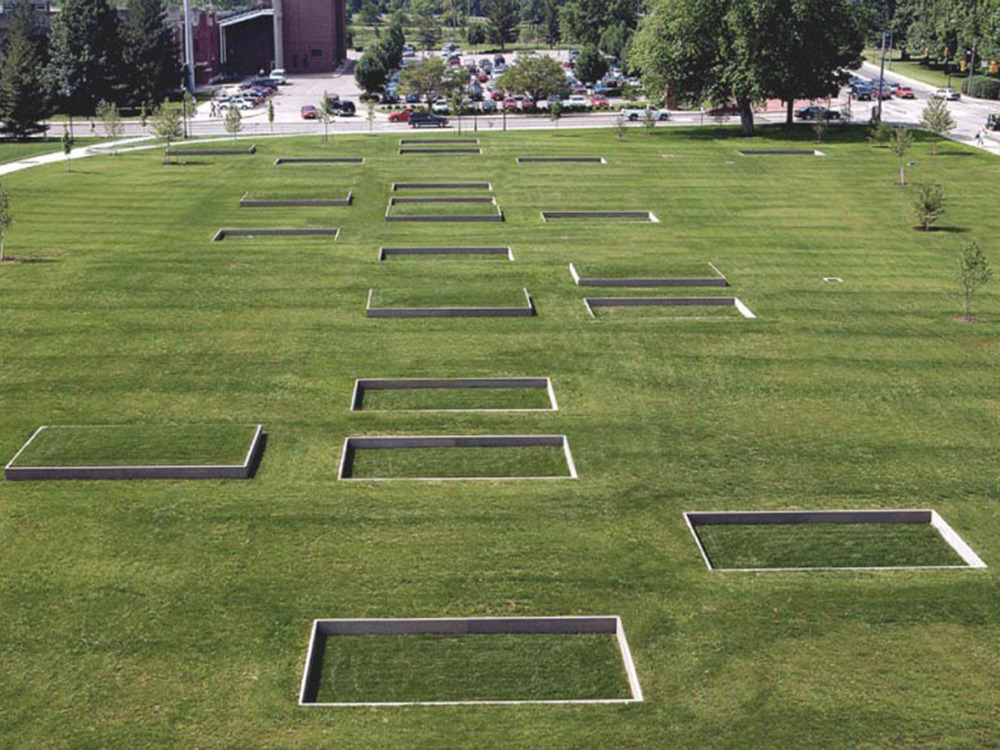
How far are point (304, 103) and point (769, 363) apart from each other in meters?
93.1

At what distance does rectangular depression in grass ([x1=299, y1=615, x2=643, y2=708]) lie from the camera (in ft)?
77.4

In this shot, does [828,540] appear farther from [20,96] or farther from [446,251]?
[20,96]

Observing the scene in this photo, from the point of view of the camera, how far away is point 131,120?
11019cm

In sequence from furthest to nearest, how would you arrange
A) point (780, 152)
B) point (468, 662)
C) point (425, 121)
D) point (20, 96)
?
1. point (425, 121)
2. point (20, 96)
3. point (780, 152)
4. point (468, 662)

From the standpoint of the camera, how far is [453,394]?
1561 inches

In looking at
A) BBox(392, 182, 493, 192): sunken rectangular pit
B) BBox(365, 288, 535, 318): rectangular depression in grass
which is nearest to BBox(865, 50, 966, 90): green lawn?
BBox(392, 182, 493, 192): sunken rectangular pit

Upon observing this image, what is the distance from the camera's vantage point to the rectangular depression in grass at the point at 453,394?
Result: 38594 millimetres

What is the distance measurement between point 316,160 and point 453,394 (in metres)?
45.8

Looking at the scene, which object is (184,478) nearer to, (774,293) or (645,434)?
(645,434)

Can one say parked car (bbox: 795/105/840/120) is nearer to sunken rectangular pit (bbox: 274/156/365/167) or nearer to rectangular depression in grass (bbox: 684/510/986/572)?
sunken rectangular pit (bbox: 274/156/365/167)

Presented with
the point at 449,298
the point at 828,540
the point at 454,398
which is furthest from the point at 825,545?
the point at 449,298

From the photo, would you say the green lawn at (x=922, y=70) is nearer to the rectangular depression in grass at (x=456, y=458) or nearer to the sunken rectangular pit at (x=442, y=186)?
the sunken rectangular pit at (x=442, y=186)

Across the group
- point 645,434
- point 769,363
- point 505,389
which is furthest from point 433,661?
point 769,363

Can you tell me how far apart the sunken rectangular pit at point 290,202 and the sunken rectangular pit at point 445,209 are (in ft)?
9.67
